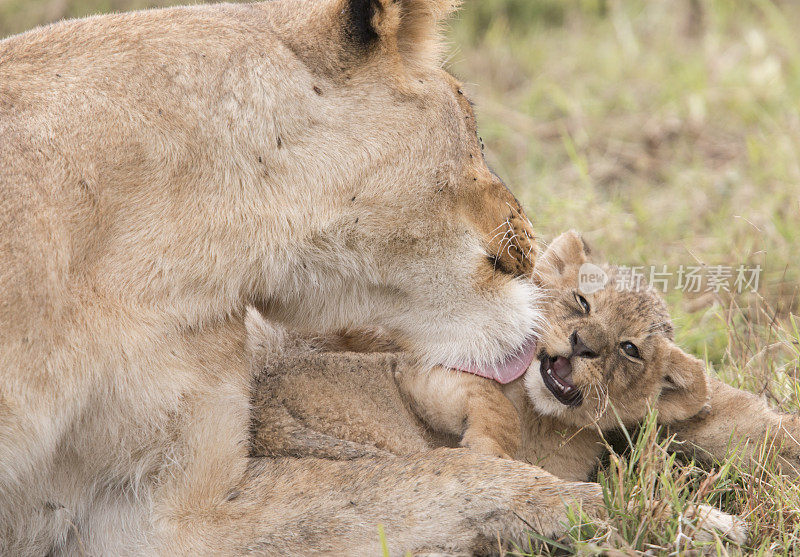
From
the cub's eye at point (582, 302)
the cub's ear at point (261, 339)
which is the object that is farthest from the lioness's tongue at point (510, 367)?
the cub's ear at point (261, 339)

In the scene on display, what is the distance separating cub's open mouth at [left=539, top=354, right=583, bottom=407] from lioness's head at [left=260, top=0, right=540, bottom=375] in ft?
0.75

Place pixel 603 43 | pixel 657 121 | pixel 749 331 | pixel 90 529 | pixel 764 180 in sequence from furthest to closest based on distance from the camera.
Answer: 1. pixel 603 43
2. pixel 657 121
3. pixel 764 180
4. pixel 749 331
5. pixel 90 529

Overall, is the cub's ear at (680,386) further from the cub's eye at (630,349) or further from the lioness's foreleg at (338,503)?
the lioness's foreleg at (338,503)

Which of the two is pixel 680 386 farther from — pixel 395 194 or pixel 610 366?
pixel 395 194

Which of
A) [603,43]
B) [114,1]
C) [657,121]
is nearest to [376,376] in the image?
[657,121]

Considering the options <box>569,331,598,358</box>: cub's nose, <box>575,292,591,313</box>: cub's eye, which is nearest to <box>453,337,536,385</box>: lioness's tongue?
<box>569,331,598,358</box>: cub's nose

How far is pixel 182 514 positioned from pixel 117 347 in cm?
50

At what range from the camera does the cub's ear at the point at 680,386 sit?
10.7 feet

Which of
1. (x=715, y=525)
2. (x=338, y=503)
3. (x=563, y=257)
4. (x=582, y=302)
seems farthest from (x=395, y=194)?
(x=715, y=525)

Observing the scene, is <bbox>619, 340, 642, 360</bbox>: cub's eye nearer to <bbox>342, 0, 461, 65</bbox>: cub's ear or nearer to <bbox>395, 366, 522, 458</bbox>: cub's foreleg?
<bbox>395, 366, 522, 458</bbox>: cub's foreleg

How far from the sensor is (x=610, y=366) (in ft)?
10.8

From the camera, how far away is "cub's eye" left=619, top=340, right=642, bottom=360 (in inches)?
132

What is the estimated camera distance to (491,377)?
3.18m

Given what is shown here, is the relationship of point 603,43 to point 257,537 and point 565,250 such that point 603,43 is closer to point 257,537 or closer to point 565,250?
point 565,250
